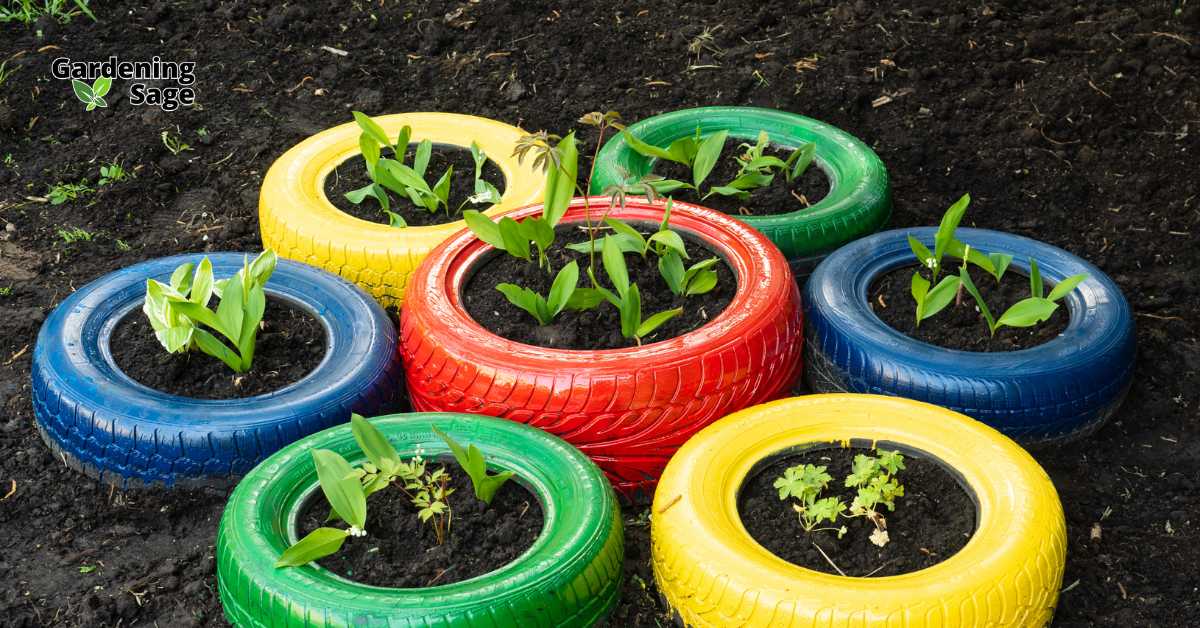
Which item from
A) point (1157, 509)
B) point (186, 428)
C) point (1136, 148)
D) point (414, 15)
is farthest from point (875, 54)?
point (186, 428)

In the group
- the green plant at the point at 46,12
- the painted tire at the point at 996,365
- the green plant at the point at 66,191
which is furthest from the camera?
the green plant at the point at 46,12

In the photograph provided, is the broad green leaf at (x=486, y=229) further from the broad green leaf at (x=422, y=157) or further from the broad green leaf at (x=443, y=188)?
the broad green leaf at (x=422, y=157)

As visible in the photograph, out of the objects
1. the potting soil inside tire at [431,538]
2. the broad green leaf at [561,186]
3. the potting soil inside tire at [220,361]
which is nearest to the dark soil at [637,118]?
the potting soil inside tire at [220,361]

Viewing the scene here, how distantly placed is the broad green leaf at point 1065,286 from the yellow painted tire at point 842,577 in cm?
53

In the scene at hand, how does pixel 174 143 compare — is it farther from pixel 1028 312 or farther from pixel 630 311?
pixel 1028 312

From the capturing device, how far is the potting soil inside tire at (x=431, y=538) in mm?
2537

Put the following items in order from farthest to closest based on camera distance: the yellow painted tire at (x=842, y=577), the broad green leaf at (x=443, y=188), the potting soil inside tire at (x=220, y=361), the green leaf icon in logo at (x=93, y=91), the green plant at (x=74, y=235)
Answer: the green leaf icon in logo at (x=93, y=91), the green plant at (x=74, y=235), the broad green leaf at (x=443, y=188), the potting soil inside tire at (x=220, y=361), the yellow painted tire at (x=842, y=577)

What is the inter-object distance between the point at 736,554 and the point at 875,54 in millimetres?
3049

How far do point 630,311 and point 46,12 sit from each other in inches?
144

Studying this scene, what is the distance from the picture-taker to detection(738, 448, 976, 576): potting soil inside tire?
2543 mm

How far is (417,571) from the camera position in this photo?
2541mm

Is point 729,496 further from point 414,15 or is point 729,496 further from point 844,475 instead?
point 414,15

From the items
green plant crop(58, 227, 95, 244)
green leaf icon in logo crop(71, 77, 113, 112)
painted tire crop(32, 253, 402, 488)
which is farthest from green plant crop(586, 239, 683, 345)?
green leaf icon in logo crop(71, 77, 113, 112)

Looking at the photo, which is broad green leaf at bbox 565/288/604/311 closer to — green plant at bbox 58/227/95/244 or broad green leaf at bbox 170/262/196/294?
broad green leaf at bbox 170/262/196/294
